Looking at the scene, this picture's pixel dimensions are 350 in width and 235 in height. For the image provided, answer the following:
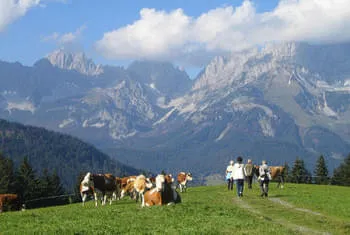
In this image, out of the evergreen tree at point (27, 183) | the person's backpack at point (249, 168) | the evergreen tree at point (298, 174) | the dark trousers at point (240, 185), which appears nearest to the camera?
the dark trousers at point (240, 185)

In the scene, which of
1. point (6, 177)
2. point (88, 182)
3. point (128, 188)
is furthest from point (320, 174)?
point (88, 182)

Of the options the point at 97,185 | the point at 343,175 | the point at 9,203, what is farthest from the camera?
the point at 343,175

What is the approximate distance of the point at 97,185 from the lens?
40812 mm

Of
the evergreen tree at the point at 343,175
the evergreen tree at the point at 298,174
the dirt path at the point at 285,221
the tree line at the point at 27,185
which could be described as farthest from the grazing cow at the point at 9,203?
the evergreen tree at the point at 343,175

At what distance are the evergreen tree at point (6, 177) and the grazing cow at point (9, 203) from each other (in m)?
62.1

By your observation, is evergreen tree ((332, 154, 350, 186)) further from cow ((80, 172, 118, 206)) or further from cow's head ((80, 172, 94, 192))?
cow's head ((80, 172, 94, 192))

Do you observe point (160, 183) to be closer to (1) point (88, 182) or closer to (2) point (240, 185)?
Result: (1) point (88, 182)

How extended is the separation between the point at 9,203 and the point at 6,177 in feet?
217

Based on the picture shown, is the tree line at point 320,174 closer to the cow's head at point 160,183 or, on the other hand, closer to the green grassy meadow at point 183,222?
the cow's head at point 160,183

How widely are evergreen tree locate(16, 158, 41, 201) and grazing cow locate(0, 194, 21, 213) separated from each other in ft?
209

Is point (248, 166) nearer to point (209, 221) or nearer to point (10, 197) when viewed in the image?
Answer: point (10, 197)

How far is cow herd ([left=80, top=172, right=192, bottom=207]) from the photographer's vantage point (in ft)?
107

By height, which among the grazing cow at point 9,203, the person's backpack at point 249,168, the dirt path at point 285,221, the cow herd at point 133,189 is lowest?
the dirt path at point 285,221

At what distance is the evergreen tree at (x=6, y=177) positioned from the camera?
325ft
